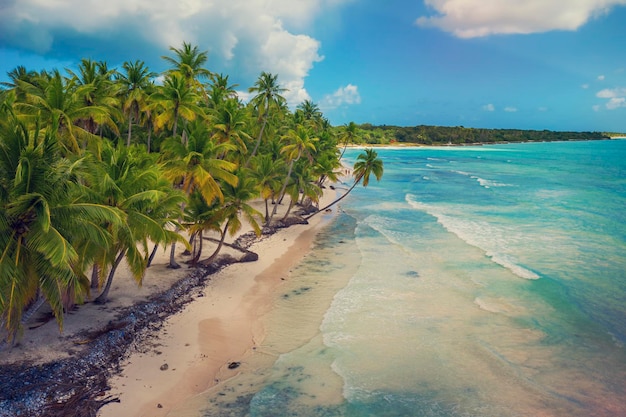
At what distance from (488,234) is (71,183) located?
3236 centimetres

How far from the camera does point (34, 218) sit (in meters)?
10.8

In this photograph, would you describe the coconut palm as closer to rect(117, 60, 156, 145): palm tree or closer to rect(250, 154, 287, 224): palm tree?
rect(117, 60, 156, 145): palm tree

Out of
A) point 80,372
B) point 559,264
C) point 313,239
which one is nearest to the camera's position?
point 80,372

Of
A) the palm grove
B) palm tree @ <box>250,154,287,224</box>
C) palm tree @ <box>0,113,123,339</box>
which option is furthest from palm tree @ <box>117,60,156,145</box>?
palm tree @ <box>0,113,123,339</box>

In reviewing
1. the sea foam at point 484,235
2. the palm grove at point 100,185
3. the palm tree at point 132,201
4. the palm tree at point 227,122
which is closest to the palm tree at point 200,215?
the palm grove at point 100,185

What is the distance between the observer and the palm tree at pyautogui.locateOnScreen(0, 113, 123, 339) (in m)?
10.3

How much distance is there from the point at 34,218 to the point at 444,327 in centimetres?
1573

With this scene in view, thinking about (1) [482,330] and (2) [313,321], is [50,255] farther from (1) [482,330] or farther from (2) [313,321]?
(1) [482,330]

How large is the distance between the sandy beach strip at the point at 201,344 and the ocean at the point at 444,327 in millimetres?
675

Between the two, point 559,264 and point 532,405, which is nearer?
point 532,405

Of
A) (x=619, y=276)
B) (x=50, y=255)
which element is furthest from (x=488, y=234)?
(x=50, y=255)

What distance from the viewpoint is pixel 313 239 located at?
3231 centimetres

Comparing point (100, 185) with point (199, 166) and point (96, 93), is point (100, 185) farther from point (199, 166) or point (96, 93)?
point (96, 93)

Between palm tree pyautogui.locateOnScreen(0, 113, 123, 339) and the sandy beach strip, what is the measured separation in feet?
12.5
